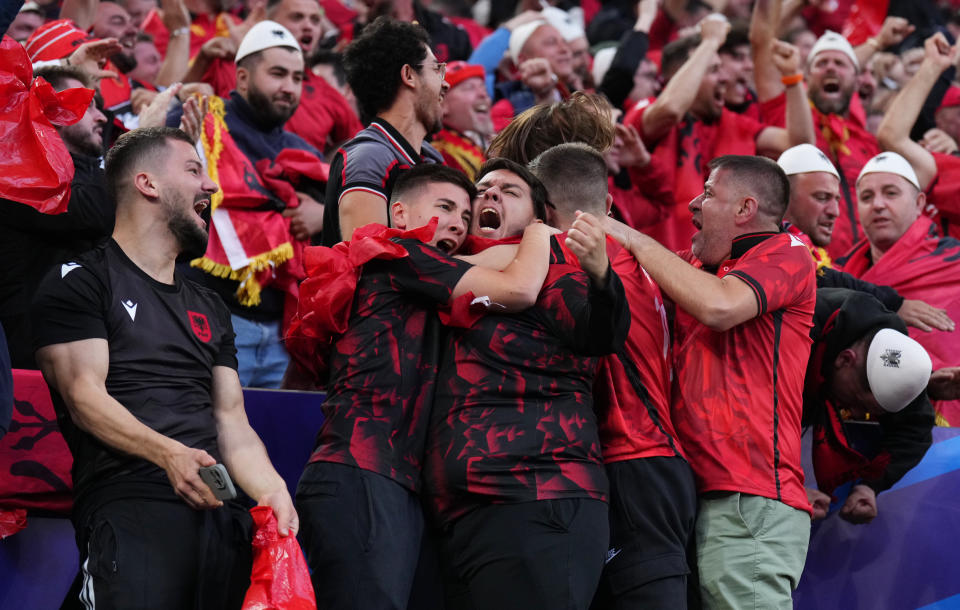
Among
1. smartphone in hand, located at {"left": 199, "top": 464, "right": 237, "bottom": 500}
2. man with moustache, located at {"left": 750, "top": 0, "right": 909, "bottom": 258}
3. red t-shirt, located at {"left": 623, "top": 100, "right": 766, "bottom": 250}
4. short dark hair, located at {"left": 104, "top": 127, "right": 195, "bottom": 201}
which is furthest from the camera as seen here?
man with moustache, located at {"left": 750, "top": 0, "right": 909, "bottom": 258}

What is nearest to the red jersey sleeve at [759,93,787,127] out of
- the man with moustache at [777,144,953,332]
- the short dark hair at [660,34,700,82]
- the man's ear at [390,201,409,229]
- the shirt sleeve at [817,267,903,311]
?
the short dark hair at [660,34,700,82]

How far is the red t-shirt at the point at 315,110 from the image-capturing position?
7.11 meters

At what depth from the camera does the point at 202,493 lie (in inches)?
124

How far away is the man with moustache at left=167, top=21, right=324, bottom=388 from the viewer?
5359mm

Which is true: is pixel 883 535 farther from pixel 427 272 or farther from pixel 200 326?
pixel 200 326

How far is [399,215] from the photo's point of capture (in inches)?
154

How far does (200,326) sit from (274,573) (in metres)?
0.92

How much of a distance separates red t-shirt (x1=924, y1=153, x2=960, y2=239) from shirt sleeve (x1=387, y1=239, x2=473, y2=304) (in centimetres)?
→ 454

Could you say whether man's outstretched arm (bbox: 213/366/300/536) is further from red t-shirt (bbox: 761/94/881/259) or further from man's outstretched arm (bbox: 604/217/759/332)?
red t-shirt (bbox: 761/94/881/259)

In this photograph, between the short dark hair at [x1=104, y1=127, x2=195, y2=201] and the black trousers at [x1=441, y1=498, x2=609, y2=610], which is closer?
the black trousers at [x1=441, y1=498, x2=609, y2=610]

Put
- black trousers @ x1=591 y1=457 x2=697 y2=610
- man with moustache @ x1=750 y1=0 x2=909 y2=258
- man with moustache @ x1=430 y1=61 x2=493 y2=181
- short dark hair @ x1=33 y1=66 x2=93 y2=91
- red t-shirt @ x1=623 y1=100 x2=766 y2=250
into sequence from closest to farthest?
black trousers @ x1=591 y1=457 x2=697 y2=610 → short dark hair @ x1=33 y1=66 x2=93 y2=91 → man with moustache @ x1=430 y1=61 x2=493 y2=181 → red t-shirt @ x1=623 y1=100 x2=766 y2=250 → man with moustache @ x1=750 y1=0 x2=909 y2=258

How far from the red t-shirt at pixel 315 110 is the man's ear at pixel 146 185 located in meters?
3.21

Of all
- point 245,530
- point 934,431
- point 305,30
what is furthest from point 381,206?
point 305,30

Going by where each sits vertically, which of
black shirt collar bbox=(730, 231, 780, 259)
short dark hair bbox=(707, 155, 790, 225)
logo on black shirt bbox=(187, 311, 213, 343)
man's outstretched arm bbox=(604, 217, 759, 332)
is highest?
short dark hair bbox=(707, 155, 790, 225)
